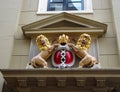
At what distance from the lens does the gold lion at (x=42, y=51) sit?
679cm

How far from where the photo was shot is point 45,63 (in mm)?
6820

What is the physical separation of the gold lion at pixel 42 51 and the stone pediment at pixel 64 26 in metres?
0.38

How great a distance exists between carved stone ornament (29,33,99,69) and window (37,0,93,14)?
1.29 metres

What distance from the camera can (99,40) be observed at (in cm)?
748

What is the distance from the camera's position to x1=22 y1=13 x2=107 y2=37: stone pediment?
294 inches

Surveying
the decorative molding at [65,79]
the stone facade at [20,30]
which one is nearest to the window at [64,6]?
the stone facade at [20,30]

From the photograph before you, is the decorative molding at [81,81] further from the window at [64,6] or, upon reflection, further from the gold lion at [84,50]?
the window at [64,6]

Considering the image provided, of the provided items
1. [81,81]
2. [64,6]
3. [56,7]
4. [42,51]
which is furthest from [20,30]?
[81,81]

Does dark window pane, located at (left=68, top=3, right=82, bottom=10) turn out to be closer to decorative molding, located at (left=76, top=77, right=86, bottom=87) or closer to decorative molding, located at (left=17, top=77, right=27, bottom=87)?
decorative molding, located at (left=76, top=77, right=86, bottom=87)

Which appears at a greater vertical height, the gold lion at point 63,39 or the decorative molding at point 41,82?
the gold lion at point 63,39

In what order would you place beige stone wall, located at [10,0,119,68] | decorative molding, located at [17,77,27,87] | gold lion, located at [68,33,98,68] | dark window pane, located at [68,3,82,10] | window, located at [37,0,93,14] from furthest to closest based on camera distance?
dark window pane, located at [68,3,82,10], window, located at [37,0,93,14], beige stone wall, located at [10,0,119,68], gold lion, located at [68,33,98,68], decorative molding, located at [17,77,27,87]

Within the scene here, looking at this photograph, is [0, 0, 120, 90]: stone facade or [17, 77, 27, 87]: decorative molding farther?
[0, 0, 120, 90]: stone facade

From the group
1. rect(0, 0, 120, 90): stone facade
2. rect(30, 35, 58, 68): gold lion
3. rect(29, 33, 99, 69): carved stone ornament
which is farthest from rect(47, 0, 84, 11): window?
rect(30, 35, 58, 68): gold lion

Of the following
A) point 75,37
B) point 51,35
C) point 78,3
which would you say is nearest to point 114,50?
point 75,37
